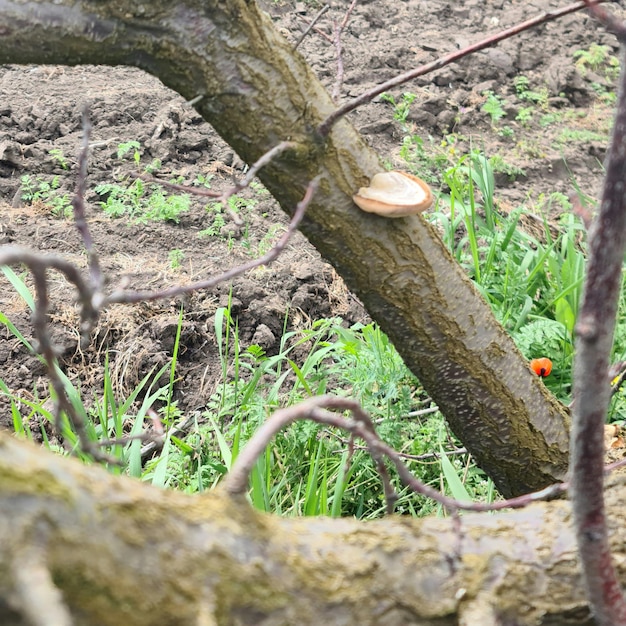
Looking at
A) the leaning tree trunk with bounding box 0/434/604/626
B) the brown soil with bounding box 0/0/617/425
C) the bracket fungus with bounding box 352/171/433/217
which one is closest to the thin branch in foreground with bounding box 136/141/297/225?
the bracket fungus with bounding box 352/171/433/217

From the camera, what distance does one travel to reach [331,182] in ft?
4.40

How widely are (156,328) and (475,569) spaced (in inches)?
88.4

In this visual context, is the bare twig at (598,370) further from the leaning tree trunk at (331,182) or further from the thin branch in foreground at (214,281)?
the leaning tree trunk at (331,182)

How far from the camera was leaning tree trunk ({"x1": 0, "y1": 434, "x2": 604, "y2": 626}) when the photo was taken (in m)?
0.66

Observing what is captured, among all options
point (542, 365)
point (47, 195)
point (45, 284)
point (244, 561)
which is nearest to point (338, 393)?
point (542, 365)

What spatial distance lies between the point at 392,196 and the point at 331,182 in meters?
0.13

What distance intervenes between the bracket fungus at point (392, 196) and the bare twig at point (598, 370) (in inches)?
22.7

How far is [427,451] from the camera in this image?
2.38m

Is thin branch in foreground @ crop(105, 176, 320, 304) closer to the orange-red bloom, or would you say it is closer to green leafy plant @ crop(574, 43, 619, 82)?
the orange-red bloom

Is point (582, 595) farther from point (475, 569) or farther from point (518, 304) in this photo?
point (518, 304)

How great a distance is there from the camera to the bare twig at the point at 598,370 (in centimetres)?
64

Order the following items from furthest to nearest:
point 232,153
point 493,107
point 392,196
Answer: point 493,107
point 232,153
point 392,196

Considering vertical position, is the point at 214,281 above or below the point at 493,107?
above

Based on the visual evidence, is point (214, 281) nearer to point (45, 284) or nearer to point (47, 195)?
point (45, 284)
